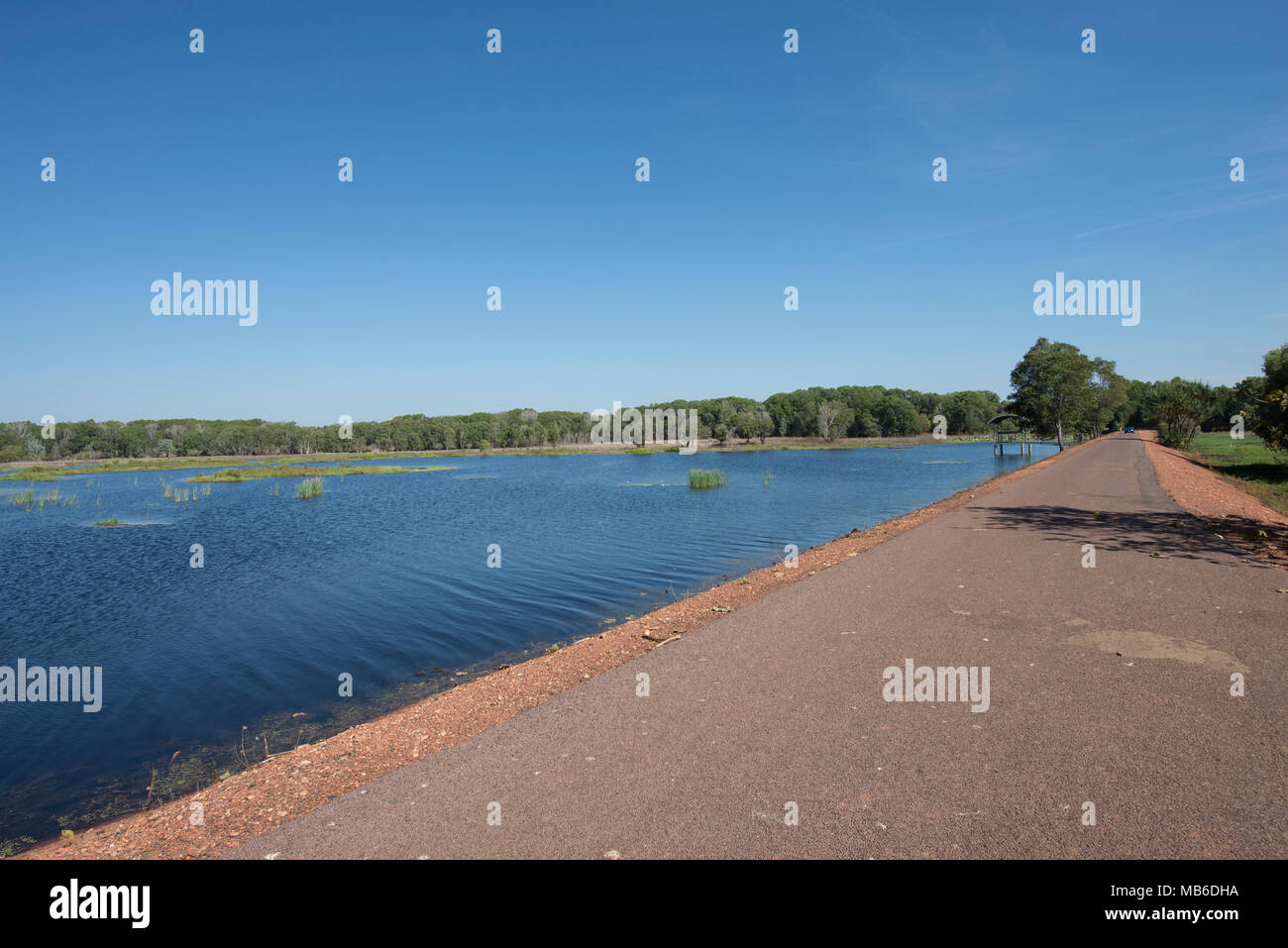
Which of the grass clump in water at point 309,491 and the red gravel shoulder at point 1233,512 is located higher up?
the red gravel shoulder at point 1233,512

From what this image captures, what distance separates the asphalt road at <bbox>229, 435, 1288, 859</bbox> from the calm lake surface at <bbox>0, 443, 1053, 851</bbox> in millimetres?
4452

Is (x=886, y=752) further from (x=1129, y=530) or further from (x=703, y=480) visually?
(x=703, y=480)

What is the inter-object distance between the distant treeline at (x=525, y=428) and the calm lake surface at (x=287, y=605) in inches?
3822

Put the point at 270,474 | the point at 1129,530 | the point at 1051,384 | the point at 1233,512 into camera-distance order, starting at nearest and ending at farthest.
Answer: the point at 1129,530 < the point at 1233,512 < the point at 1051,384 < the point at 270,474

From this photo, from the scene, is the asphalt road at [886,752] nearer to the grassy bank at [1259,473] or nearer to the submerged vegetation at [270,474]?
the grassy bank at [1259,473]

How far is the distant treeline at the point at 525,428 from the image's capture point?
12569cm

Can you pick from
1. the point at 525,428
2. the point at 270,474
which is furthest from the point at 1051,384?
the point at 525,428

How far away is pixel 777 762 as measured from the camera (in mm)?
5023

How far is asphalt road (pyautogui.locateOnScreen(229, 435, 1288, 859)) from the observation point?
4.05m

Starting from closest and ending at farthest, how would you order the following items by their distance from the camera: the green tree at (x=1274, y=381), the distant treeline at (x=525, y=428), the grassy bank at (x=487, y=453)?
the green tree at (x=1274, y=381) → the grassy bank at (x=487, y=453) → the distant treeline at (x=525, y=428)

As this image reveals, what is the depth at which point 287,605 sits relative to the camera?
51.0 ft

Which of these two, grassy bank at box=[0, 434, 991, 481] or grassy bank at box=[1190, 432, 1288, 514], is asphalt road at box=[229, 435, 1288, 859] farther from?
grassy bank at box=[0, 434, 991, 481]

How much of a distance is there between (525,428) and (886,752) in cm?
15802

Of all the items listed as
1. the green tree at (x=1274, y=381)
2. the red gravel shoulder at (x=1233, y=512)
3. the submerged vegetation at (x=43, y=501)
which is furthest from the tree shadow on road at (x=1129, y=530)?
the submerged vegetation at (x=43, y=501)
